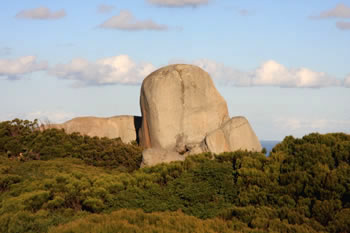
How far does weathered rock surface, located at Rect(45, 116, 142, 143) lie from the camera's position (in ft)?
97.7

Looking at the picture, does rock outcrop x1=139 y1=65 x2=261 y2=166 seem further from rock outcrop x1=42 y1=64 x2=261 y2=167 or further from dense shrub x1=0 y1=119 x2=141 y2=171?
dense shrub x1=0 y1=119 x2=141 y2=171

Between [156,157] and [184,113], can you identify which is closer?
[156,157]

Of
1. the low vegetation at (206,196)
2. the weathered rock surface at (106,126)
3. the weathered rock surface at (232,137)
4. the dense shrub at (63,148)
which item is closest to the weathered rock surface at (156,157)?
the dense shrub at (63,148)

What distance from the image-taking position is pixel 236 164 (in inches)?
543

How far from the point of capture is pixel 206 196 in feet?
41.5

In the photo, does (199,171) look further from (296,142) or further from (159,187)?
(296,142)

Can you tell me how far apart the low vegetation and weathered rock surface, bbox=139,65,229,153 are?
1061 centimetres

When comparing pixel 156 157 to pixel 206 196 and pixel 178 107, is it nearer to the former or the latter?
pixel 178 107

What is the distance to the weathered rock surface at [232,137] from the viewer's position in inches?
963

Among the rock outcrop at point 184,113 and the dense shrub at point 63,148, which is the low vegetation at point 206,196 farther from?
the rock outcrop at point 184,113

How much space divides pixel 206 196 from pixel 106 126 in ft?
60.1

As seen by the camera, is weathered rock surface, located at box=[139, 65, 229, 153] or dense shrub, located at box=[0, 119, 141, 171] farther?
weathered rock surface, located at box=[139, 65, 229, 153]

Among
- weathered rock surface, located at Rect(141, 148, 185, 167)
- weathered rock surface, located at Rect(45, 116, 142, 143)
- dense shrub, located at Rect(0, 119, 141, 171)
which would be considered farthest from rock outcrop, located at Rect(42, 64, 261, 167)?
weathered rock surface, located at Rect(141, 148, 185, 167)

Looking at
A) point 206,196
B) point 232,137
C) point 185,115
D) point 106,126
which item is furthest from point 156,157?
point 106,126
